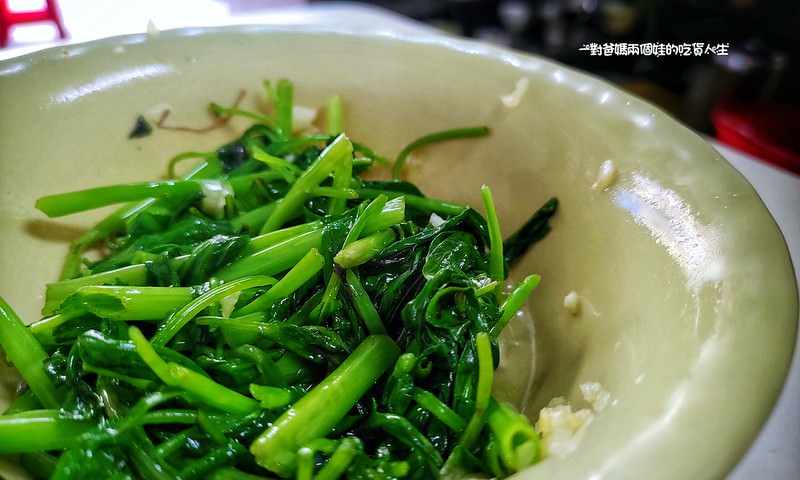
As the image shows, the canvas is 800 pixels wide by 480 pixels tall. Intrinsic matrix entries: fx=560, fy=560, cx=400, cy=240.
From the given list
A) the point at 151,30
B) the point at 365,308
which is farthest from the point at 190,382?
the point at 151,30

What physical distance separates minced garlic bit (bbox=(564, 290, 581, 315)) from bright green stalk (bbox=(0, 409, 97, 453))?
0.95 m

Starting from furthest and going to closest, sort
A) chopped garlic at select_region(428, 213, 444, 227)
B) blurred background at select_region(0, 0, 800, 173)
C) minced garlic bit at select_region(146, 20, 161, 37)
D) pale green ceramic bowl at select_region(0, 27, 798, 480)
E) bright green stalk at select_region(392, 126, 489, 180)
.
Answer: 1. blurred background at select_region(0, 0, 800, 173)
2. minced garlic bit at select_region(146, 20, 161, 37)
3. bright green stalk at select_region(392, 126, 489, 180)
4. chopped garlic at select_region(428, 213, 444, 227)
5. pale green ceramic bowl at select_region(0, 27, 798, 480)

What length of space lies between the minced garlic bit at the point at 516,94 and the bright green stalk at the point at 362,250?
1.91 feet

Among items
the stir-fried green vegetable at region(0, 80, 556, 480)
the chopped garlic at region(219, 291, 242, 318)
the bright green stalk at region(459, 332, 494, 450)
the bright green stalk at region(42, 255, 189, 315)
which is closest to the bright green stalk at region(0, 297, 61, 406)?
the stir-fried green vegetable at region(0, 80, 556, 480)

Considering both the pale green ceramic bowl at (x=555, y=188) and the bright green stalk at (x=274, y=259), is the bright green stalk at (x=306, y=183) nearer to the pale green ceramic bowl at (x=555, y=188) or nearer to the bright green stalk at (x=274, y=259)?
the bright green stalk at (x=274, y=259)

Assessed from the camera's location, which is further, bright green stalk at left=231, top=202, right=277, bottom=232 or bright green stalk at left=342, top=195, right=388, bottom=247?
bright green stalk at left=231, top=202, right=277, bottom=232

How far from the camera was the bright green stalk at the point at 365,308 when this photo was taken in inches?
42.6

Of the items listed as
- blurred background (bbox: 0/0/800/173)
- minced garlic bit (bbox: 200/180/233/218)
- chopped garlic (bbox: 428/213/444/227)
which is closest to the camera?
chopped garlic (bbox: 428/213/444/227)

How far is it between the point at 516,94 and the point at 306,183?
24.7 inches

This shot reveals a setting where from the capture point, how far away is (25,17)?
9.39 feet

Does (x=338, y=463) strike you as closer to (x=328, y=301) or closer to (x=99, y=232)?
(x=328, y=301)

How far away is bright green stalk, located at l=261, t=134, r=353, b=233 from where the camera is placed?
135 centimetres

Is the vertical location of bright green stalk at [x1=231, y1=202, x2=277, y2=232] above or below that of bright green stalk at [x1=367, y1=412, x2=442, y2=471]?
above

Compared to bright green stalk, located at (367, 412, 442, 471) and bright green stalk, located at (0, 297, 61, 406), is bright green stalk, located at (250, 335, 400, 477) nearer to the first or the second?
bright green stalk, located at (367, 412, 442, 471)
